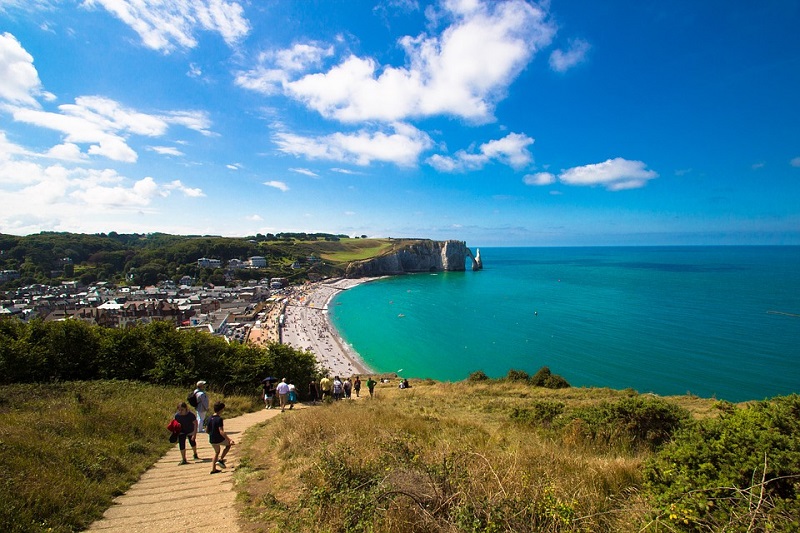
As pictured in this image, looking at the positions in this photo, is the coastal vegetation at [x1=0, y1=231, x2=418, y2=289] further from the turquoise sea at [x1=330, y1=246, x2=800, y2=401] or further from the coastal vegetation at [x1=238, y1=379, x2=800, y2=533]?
the coastal vegetation at [x1=238, y1=379, x2=800, y2=533]

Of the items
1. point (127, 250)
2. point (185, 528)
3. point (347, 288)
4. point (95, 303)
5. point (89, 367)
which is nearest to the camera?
point (185, 528)

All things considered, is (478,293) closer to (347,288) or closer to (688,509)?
(347,288)

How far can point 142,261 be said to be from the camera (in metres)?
99.7

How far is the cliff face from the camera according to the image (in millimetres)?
127438

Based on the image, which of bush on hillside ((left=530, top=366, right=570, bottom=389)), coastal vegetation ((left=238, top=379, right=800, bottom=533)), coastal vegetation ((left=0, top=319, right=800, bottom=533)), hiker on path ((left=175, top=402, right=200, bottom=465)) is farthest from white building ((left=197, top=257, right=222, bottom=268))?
coastal vegetation ((left=238, top=379, right=800, bottom=533))

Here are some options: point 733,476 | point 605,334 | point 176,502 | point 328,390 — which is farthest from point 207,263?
point 733,476

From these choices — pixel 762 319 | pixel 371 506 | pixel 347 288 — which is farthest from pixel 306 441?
pixel 347 288

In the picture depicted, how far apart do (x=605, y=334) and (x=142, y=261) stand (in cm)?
11637

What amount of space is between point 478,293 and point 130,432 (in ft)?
273

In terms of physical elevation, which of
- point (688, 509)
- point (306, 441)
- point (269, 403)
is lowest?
point (269, 403)

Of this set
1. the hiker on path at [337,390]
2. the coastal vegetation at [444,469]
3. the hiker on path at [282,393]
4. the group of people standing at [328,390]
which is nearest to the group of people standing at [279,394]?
the hiker on path at [282,393]

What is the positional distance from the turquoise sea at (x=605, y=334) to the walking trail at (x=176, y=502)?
30539 mm

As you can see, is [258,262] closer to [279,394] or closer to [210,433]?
[279,394]

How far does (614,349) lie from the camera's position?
129 feet
